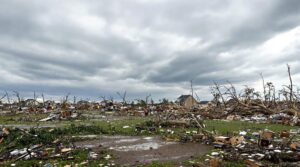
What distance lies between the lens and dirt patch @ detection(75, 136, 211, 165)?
20.7 feet

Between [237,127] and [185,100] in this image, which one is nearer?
[237,127]

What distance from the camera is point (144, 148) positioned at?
7.16m

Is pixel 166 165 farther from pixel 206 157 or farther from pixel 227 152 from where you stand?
pixel 227 152

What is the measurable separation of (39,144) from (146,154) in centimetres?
→ 227

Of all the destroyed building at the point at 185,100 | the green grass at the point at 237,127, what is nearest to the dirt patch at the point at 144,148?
the green grass at the point at 237,127

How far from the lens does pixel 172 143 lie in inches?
297

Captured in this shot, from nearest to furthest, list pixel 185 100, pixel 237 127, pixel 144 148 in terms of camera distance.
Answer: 1. pixel 144 148
2. pixel 237 127
3. pixel 185 100

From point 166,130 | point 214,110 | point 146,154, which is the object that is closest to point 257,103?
point 214,110

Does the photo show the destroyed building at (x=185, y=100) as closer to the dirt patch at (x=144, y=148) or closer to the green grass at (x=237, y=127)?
the green grass at (x=237, y=127)

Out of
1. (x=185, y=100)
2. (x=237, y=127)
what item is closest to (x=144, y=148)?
(x=237, y=127)

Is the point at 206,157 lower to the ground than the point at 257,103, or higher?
lower

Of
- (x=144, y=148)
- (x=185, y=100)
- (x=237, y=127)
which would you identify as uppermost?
(x=185, y=100)

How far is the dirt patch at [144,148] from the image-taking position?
20.7 feet

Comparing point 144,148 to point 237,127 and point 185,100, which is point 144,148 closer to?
point 237,127
